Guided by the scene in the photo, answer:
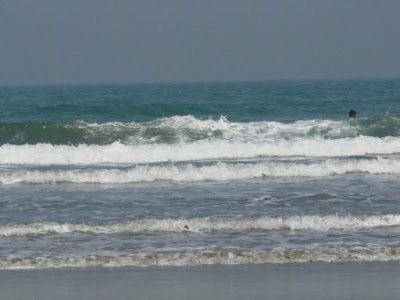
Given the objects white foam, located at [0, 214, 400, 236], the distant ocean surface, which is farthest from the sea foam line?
white foam, located at [0, 214, 400, 236]

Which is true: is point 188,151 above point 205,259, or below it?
below

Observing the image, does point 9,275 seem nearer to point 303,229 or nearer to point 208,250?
point 208,250

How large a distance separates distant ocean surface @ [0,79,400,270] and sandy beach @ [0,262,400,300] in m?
0.36

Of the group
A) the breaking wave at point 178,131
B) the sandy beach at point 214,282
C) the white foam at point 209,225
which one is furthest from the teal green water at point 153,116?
the sandy beach at point 214,282

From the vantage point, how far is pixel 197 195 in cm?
1510

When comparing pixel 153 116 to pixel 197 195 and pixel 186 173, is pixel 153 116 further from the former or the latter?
pixel 197 195

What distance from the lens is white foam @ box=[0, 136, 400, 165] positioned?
850 inches

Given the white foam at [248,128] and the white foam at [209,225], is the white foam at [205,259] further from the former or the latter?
the white foam at [248,128]

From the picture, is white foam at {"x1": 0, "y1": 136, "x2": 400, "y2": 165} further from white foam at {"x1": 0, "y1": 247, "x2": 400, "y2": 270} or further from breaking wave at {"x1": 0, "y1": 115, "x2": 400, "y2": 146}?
white foam at {"x1": 0, "y1": 247, "x2": 400, "y2": 270}

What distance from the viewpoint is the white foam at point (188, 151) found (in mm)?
21594

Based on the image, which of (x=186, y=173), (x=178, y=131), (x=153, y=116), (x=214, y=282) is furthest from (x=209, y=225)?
(x=153, y=116)

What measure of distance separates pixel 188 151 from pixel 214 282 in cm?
1284

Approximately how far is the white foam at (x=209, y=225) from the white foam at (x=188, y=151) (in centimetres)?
927

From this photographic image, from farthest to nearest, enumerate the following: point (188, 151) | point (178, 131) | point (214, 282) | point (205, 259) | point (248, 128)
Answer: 1. point (248, 128)
2. point (178, 131)
3. point (188, 151)
4. point (205, 259)
5. point (214, 282)
